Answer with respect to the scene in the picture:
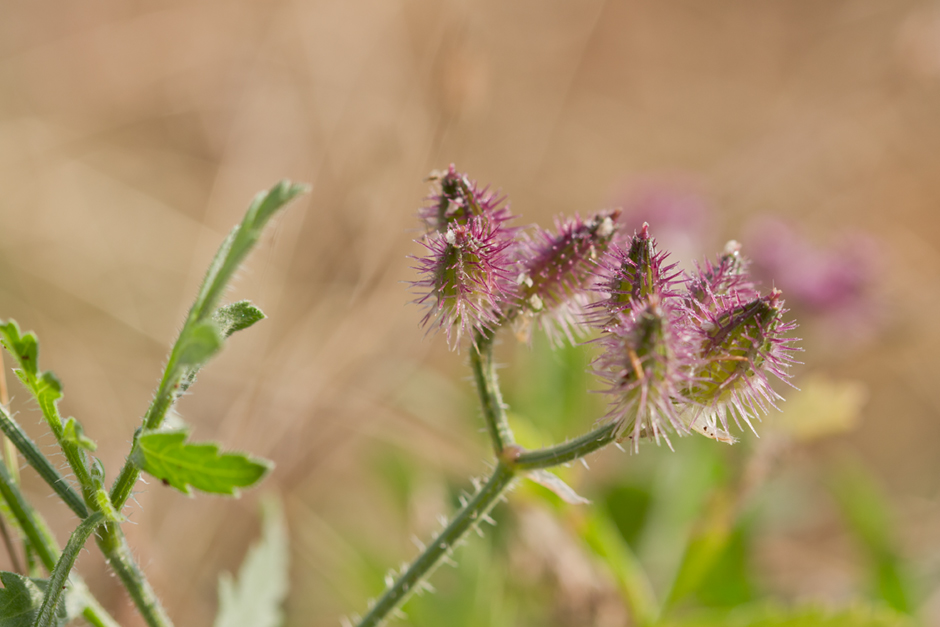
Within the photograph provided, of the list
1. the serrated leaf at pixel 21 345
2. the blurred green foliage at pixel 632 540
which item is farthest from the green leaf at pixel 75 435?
the blurred green foliage at pixel 632 540

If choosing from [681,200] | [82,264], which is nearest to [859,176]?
[681,200]

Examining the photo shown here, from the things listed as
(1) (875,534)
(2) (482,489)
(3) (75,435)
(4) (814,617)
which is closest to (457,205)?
(2) (482,489)

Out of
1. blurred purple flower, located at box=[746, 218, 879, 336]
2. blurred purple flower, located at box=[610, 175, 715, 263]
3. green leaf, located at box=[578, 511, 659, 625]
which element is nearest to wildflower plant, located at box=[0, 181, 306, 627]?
green leaf, located at box=[578, 511, 659, 625]

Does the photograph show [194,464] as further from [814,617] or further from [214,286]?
[814,617]

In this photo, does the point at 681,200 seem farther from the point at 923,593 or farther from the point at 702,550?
the point at 923,593

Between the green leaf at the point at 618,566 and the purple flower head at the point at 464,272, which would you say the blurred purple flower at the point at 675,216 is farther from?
the purple flower head at the point at 464,272

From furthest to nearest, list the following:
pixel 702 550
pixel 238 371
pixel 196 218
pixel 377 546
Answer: pixel 196 218
pixel 238 371
pixel 377 546
pixel 702 550
